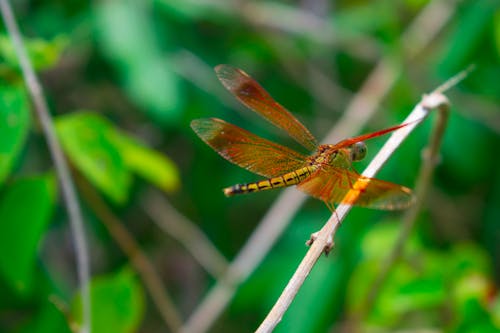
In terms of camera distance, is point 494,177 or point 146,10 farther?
point 494,177

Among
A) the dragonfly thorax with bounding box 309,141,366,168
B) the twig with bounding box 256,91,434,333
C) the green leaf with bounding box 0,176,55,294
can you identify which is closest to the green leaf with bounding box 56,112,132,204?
the green leaf with bounding box 0,176,55,294

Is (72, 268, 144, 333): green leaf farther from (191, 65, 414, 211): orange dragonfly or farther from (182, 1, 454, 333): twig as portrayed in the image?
(191, 65, 414, 211): orange dragonfly

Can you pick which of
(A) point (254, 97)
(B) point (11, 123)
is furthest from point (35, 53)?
(A) point (254, 97)

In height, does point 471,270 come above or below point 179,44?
below

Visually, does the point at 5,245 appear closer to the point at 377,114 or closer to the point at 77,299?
the point at 77,299

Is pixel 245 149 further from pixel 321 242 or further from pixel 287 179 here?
pixel 321 242

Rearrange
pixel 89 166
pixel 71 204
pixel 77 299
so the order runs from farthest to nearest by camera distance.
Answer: pixel 77 299 → pixel 89 166 → pixel 71 204

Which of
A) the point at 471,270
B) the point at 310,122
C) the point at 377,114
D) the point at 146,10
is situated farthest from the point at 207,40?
the point at 471,270

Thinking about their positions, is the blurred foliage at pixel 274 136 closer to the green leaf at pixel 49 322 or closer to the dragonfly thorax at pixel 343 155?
the green leaf at pixel 49 322
